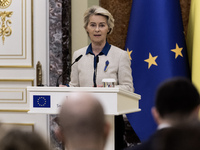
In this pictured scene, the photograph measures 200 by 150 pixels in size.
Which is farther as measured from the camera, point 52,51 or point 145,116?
point 52,51

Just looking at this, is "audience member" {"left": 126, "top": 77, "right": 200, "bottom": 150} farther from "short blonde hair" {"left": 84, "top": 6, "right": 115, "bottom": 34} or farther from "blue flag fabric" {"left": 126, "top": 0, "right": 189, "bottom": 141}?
"blue flag fabric" {"left": 126, "top": 0, "right": 189, "bottom": 141}

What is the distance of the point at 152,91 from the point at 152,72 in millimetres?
254

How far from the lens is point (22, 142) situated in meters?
0.99

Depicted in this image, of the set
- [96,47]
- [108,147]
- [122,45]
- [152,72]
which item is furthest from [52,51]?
[108,147]

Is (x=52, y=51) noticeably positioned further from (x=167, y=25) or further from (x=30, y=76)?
(x=167, y=25)

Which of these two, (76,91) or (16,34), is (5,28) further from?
(76,91)

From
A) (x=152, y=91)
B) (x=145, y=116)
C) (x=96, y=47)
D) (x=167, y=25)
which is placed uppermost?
(x=167, y=25)

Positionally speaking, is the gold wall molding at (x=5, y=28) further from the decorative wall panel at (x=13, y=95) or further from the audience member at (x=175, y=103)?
the audience member at (x=175, y=103)

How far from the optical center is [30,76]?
5.89 metres

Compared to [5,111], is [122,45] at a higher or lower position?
higher

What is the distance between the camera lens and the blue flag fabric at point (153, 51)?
17.6ft

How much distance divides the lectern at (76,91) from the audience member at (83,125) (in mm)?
1658

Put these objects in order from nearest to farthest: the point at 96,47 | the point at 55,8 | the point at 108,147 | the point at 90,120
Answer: the point at 90,120 → the point at 108,147 → the point at 96,47 → the point at 55,8

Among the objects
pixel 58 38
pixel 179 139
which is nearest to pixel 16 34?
pixel 58 38
